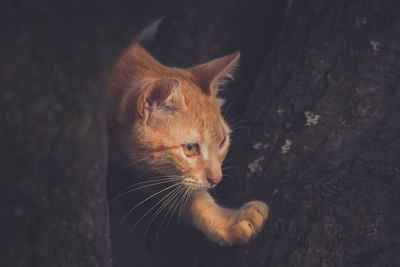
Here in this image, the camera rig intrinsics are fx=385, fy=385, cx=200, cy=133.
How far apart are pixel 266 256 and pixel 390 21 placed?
109cm

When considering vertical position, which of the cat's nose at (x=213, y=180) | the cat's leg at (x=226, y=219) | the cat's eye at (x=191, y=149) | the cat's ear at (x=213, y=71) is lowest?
the cat's leg at (x=226, y=219)

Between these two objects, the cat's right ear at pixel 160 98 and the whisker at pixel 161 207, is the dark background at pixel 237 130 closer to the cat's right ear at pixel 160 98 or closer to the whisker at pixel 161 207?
the whisker at pixel 161 207

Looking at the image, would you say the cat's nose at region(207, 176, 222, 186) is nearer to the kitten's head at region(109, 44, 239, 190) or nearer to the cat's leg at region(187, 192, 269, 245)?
the kitten's head at region(109, 44, 239, 190)

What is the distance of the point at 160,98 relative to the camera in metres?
1.49

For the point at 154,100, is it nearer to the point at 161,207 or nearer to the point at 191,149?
the point at 191,149

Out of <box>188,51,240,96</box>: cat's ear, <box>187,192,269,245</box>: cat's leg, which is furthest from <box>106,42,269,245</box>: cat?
<box>188,51,240,96</box>: cat's ear

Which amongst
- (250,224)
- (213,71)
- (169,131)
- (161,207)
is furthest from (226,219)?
(213,71)

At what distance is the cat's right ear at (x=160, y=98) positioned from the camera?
1450 mm

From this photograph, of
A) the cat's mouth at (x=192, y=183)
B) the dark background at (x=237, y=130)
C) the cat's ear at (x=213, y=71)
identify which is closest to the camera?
the dark background at (x=237, y=130)

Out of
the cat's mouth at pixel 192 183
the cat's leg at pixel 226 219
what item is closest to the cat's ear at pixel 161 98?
the cat's mouth at pixel 192 183

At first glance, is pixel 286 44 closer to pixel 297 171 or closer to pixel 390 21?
pixel 390 21

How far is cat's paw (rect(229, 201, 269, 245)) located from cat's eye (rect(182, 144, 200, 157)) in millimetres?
307

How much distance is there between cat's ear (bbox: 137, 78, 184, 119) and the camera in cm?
145

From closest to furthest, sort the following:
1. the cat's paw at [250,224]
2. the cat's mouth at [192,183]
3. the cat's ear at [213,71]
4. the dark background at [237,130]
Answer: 1. the dark background at [237,130]
2. the cat's paw at [250,224]
3. the cat's mouth at [192,183]
4. the cat's ear at [213,71]
